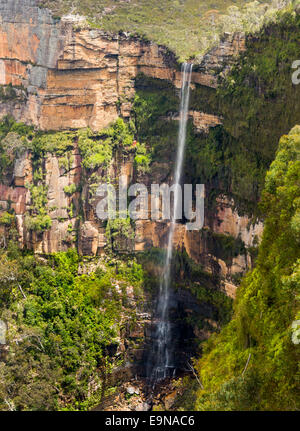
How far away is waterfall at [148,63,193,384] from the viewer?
24.1 m

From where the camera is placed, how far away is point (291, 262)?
13.0 m

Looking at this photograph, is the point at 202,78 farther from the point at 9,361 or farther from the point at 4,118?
the point at 9,361

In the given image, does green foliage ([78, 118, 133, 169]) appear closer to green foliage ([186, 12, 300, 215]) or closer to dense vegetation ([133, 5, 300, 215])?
dense vegetation ([133, 5, 300, 215])

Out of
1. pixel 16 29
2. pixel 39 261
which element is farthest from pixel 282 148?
pixel 16 29

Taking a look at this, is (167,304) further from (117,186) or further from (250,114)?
(250,114)

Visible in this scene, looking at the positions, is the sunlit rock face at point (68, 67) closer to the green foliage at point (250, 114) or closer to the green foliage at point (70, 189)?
the green foliage at point (250, 114)

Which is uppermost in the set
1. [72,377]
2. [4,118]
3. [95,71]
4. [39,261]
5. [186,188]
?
[95,71]

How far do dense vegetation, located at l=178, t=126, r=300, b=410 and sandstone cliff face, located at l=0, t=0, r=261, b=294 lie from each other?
8.29 meters

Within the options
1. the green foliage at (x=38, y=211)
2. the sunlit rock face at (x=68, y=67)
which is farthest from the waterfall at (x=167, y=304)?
the green foliage at (x=38, y=211)

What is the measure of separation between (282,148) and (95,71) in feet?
38.3

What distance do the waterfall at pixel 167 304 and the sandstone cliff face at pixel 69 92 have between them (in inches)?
22.4

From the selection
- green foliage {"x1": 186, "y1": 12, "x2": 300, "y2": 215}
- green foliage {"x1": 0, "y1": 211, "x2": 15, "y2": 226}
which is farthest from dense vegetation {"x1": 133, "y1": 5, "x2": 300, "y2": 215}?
green foliage {"x1": 0, "y1": 211, "x2": 15, "y2": 226}

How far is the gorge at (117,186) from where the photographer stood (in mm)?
20281

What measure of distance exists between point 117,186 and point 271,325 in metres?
14.0
